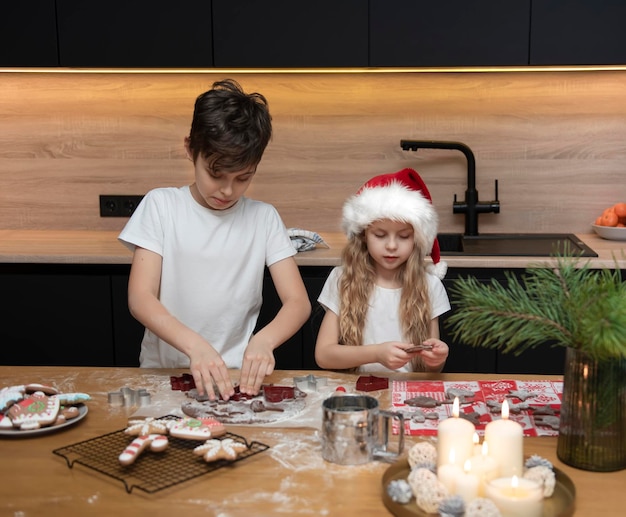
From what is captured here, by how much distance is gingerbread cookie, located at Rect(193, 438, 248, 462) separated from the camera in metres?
1.25

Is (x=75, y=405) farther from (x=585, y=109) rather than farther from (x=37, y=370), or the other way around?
(x=585, y=109)

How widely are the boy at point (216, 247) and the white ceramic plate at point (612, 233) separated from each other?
146 cm

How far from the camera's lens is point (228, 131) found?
1.77m

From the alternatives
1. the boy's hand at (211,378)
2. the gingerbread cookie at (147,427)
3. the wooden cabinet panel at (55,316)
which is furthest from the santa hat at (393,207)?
the wooden cabinet panel at (55,316)

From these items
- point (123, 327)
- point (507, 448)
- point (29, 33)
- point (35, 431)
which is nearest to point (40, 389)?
point (35, 431)

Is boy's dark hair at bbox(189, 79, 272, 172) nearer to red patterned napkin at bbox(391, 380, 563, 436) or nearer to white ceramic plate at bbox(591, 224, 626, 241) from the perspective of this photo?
red patterned napkin at bbox(391, 380, 563, 436)

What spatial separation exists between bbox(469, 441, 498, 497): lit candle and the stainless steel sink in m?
1.67

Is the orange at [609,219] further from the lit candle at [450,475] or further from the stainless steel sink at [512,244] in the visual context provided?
the lit candle at [450,475]

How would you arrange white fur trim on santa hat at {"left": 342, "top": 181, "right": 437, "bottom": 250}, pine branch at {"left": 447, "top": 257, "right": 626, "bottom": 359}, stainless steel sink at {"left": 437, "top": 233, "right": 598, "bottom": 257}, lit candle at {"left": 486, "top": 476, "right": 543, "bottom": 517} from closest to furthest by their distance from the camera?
lit candle at {"left": 486, "top": 476, "right": 543, "bottom": 517} → pine branch at {"left": 447, "top": 257, "right": 626, "bottom": 359} → white fur trim on santa hat at {"left": 342, "top": 181, "right": 437, "bottom": 250} → stainless steel sink at {"left": 437, "top": 233, "right": 598, "bottom": 257}

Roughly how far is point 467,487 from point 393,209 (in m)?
0.95

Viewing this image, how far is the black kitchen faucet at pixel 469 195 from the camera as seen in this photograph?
122 inches

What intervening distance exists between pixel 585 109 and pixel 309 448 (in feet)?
7.47

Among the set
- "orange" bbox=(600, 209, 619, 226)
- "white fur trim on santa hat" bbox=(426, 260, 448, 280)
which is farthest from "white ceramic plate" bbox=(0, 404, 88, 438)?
"orange" bbox=(600, 209, 619, 226)

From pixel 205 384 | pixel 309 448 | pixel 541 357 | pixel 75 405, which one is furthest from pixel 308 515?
pixel 541 357
